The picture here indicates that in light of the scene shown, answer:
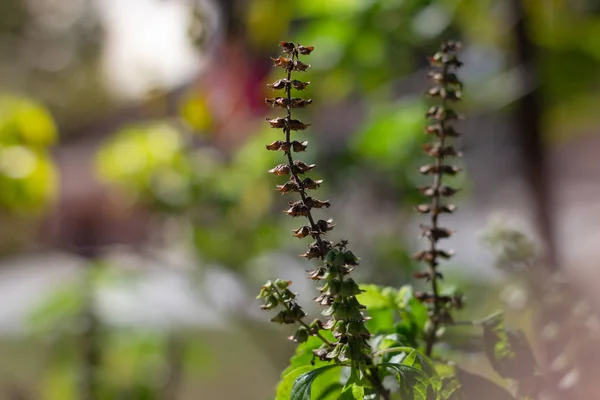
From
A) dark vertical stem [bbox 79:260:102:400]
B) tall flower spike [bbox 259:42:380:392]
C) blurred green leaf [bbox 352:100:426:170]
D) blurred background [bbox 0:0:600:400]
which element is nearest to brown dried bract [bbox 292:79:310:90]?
tall flower spike [bbox 259:42:380:392]

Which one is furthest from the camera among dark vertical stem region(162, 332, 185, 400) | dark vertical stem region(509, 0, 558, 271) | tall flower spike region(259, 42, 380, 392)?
dark vertical stem region(162, 332, 185, 400)

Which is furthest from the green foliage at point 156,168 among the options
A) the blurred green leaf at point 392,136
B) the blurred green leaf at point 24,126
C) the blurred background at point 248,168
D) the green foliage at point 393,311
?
the green foliage at point 393,311

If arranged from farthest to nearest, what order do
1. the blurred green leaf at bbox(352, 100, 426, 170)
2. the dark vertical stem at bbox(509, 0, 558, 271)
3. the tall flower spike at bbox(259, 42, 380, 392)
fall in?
the blurred green leaf at bbox(352, 100, 426, 170) < the dark vertical stem at bbox(509, 0, 558, 271) < the tall flower spike at bbox(259, 42, 380, 392)

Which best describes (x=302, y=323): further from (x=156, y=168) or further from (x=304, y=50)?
(x=156, y=168)

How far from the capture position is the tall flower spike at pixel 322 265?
152mm

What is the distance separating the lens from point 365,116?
89cm

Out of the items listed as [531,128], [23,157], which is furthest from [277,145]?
[23,157]

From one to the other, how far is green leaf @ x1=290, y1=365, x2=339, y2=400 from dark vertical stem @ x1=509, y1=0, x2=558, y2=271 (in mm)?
421

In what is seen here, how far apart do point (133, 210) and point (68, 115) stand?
0.66 meters

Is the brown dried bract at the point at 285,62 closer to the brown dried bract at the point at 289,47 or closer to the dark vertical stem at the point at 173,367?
the brown dried bract at the point at 289,47

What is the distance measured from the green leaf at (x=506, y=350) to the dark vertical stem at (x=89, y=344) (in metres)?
0.58

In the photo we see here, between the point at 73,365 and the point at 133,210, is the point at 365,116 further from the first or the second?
the point at 73,365

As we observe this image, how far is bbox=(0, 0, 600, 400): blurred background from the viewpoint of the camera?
0.66m

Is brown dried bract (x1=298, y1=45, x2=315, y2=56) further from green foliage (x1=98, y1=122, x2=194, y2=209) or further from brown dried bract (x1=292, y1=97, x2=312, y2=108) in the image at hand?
green foliage (x1=98, y1=122, x2=194, y2=209)
